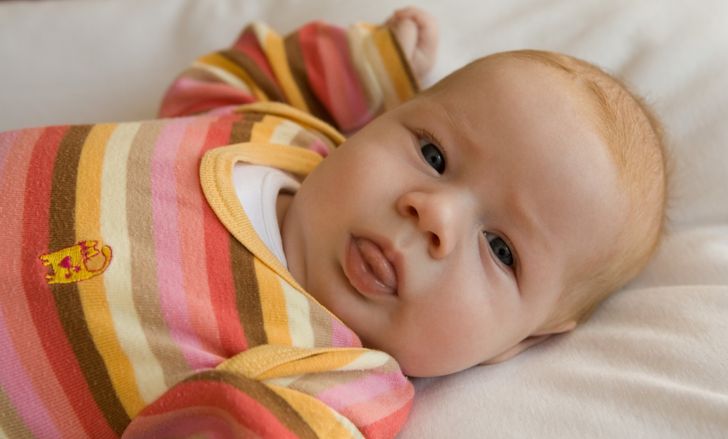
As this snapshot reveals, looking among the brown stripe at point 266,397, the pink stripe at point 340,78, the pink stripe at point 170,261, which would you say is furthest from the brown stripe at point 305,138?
the brown stripe at point 266,397

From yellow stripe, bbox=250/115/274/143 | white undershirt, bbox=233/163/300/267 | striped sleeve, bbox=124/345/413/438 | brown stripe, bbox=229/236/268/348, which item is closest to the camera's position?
striped sleeve, bbox=124/345/413/438

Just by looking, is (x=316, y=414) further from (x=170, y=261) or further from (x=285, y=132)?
(x=285, y=132)

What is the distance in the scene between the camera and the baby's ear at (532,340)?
1019 mm

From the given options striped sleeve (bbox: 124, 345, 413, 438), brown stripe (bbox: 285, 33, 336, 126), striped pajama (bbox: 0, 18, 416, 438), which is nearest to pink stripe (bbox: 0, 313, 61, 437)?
striped pajama (bbox: 0, 18, 416, 438)

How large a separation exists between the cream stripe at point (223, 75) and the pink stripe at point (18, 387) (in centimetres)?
63

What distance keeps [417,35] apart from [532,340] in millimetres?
609

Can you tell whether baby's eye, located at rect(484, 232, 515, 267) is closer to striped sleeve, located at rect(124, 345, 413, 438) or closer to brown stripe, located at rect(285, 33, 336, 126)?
striped sleeve, located at rect(124, 345, 413, 438)

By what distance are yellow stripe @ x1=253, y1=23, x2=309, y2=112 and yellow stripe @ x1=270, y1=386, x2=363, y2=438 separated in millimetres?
655

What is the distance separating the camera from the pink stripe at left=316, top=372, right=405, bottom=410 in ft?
2.76

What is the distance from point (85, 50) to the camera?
4.76 ft

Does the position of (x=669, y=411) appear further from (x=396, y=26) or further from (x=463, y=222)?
(x=396, y=26)

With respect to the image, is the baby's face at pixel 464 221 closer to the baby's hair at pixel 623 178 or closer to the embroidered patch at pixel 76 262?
the baby's hair at pixel 623 178

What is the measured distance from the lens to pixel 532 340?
3.45 ft

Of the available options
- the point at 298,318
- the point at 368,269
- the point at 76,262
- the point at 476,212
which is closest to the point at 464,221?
the point at 476,212
